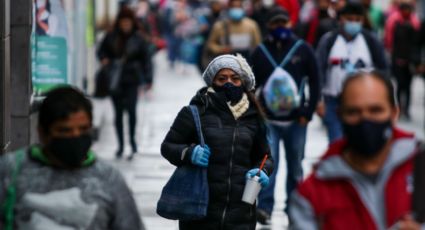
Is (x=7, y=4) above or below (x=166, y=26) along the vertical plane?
above

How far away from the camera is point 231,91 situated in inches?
307

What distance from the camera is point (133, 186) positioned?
13.3 meters

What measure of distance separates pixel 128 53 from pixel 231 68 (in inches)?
287

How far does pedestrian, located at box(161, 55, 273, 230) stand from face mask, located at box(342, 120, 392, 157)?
2.82 metres

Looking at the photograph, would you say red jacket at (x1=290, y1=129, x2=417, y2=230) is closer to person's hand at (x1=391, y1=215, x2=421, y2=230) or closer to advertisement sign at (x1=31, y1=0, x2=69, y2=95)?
person's hand at (x1=391, y1=215, x2=421, y2=230)

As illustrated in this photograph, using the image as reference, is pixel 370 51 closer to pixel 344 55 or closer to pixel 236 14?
pixel 344 55

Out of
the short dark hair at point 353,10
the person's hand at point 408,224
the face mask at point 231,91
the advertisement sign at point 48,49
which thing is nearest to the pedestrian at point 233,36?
the short dark hair at point 353,10

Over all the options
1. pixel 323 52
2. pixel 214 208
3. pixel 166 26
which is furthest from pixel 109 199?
pixel 166 26

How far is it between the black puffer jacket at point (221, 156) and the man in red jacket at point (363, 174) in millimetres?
2808

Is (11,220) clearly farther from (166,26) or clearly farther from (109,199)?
(166,26)

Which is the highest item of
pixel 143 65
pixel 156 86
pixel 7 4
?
pixel 7 4

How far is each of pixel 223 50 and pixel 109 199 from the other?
11.1 m

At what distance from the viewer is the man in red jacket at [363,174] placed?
4.62 m

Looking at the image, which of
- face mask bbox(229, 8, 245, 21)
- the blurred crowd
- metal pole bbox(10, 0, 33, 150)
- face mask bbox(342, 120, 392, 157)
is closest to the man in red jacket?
face mask bbox(342, 120, 392, 157)
